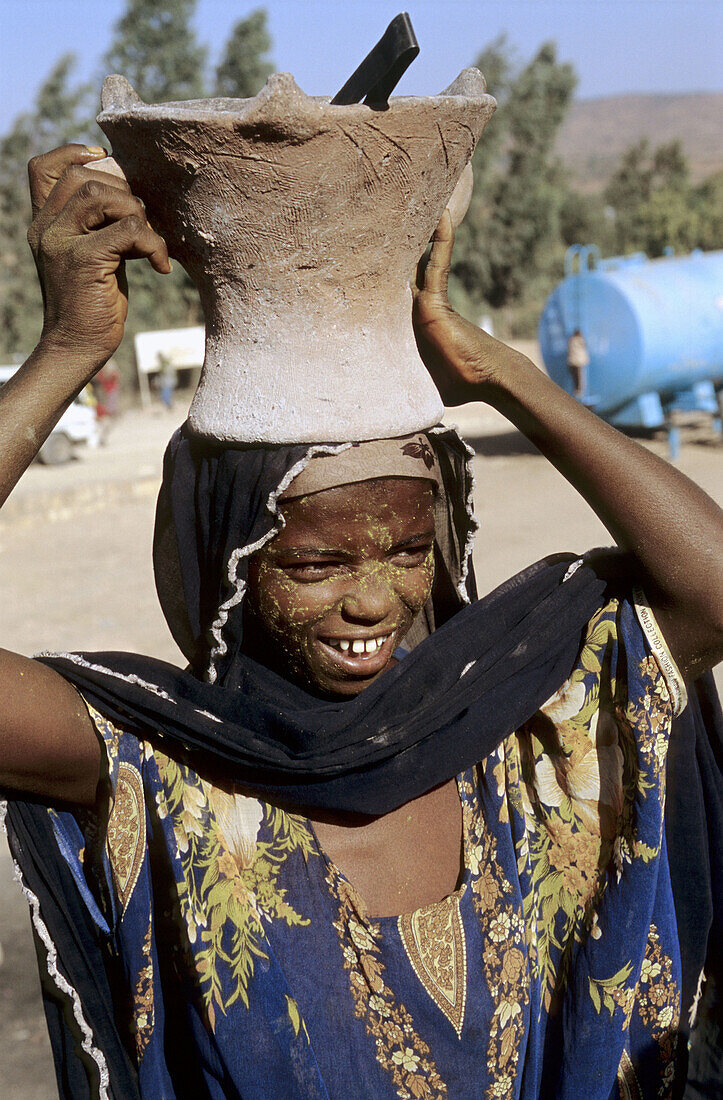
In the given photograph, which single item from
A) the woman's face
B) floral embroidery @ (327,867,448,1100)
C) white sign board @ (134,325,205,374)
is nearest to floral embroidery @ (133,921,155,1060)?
floral embroidery @ (327,867,448,1100)

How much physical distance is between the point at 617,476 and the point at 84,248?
845 mm

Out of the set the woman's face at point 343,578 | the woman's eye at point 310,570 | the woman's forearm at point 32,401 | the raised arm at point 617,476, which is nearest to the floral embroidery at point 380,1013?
the woman's face at point 343,578

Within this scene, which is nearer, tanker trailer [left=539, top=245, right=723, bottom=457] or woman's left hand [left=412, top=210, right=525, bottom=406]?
woman's left hand [left=412, top=210, right=525, bottom=406]

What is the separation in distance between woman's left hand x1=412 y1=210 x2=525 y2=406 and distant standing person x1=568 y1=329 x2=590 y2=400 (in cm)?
1061

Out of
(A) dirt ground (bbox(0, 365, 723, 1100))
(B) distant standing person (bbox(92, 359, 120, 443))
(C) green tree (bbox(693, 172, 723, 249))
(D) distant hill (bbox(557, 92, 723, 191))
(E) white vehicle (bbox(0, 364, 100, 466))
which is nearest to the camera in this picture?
(A) dirt ground (bbox(0, 365, 723, 1100))

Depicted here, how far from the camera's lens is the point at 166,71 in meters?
23.1

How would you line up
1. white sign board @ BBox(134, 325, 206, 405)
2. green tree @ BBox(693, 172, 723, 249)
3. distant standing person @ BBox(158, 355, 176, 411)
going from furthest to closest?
1. green tree @ BBox(693, 172, 723, 249)
2. white sign board @ BBox(134, 325, 206, 405)
3. distant standing person @ BBox(158, 355, 176, 411)

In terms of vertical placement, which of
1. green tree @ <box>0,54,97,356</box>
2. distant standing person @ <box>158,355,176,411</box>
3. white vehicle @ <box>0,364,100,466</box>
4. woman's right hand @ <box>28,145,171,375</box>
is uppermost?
green tree @ <box>0,54,97,356</box>

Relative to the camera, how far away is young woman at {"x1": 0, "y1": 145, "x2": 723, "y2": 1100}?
1.45 metres

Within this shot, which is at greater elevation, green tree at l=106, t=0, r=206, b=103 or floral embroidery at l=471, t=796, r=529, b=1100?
green tree at l=106, t=0, r=206, b=103

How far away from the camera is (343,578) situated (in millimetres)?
1491

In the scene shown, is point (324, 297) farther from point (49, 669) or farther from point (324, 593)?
point (49, 669)

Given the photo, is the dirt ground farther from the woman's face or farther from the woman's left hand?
the woman's left hand

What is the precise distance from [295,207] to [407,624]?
64 cm
